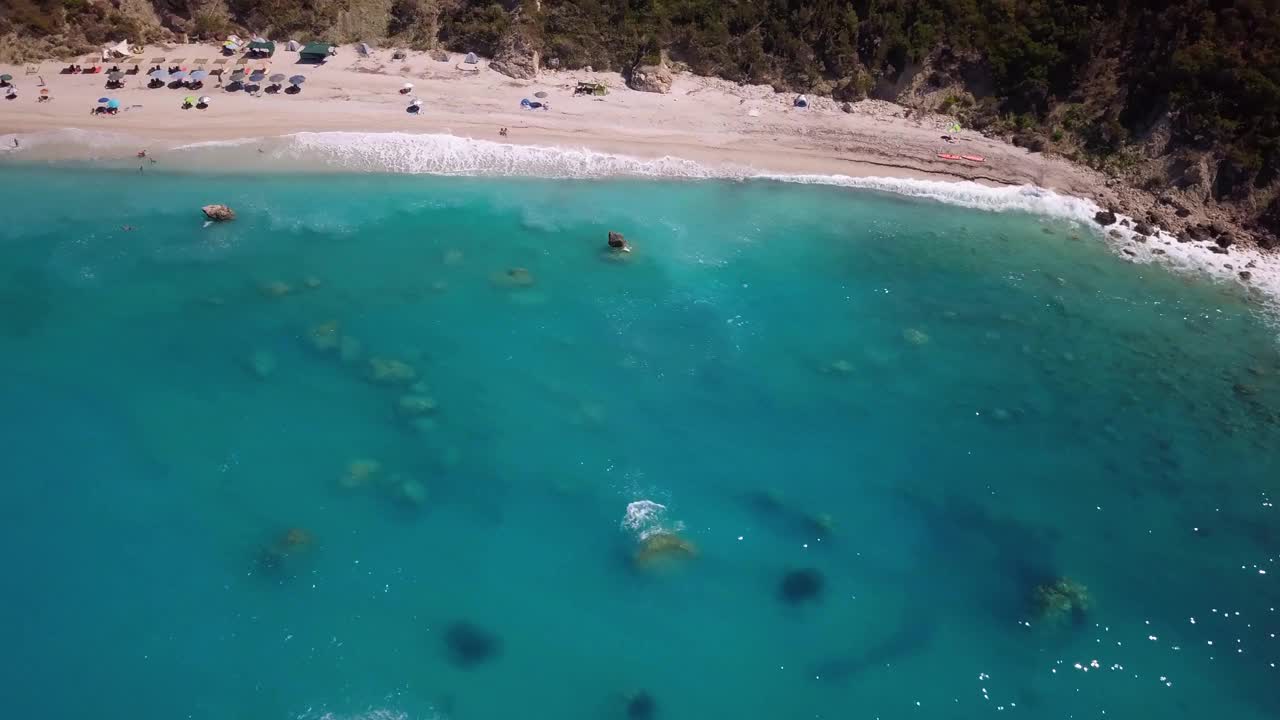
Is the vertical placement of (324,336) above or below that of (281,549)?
above

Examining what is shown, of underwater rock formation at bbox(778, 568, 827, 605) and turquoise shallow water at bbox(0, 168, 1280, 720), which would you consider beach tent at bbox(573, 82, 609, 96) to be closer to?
turquoise shallow water at bbox(0, 168, 1280, 720)

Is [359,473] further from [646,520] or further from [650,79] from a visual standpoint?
[650,79]

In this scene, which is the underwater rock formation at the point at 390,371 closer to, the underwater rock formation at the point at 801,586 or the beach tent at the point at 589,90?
the underwater rock formation at the point at 801,586

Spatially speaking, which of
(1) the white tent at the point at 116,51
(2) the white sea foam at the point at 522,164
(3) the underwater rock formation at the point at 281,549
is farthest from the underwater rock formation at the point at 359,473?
(1) the white tent at the point at 116,51

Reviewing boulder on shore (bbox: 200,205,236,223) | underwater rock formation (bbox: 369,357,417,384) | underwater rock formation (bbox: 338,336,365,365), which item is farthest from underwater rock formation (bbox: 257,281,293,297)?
underwater rock formation (bbox: 369,357,417,384)

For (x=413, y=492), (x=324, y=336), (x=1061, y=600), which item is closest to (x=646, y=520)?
(x=413, y=492)
